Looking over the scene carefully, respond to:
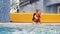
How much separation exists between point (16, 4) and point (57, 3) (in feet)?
26.4

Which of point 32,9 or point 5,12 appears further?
point 32,9

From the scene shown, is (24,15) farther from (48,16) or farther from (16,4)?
(16,4)

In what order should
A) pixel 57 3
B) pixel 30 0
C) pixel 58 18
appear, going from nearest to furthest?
pixel 58 18 < pixel 57 3 < pixel 30 0

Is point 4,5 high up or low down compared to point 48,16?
up

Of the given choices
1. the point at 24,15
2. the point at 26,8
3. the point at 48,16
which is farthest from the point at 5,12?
the point at 26,8

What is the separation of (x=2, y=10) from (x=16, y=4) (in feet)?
54.1

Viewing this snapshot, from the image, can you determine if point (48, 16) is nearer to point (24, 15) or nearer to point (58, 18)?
point (58, 18)

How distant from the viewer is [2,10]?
1428 centimetres

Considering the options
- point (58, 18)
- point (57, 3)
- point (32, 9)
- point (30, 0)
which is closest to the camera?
point (58, 18)

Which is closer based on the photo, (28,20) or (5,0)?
(5,0)

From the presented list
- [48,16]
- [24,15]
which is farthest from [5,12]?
[48,16]

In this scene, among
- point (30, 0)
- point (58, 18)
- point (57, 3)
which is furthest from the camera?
point (30, 0)

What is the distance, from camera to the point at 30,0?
2902cm

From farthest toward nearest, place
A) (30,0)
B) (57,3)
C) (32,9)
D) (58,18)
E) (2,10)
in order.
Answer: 1. (30,0)
2. (32,9)
3. (57,3)
4. (58,18)
5. (2,10)
